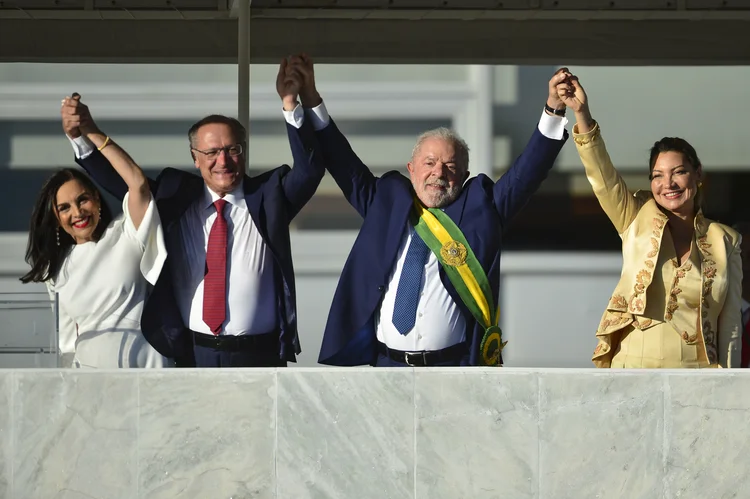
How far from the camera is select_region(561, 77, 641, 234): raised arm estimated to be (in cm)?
564

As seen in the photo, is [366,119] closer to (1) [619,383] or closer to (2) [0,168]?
(2) [0,168]

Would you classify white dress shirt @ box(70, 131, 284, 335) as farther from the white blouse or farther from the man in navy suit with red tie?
the white blouse

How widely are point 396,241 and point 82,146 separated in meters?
1.30

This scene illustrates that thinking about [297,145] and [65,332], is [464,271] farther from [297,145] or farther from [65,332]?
[65,332]

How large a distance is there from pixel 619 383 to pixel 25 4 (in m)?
3.64

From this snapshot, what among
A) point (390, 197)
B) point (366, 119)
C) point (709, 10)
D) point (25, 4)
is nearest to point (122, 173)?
point (390, 197)

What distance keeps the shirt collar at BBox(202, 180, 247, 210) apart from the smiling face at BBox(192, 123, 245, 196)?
0.02 m

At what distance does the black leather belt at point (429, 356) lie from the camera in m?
5.64

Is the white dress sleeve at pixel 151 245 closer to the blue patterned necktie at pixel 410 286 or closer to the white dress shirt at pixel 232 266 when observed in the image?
the white dress shirt at pixel 232 266

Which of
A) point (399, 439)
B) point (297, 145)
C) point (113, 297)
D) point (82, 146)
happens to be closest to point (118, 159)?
point (82, 146)

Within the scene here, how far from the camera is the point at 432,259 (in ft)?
18.8

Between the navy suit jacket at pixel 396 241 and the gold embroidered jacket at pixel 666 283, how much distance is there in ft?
0.72

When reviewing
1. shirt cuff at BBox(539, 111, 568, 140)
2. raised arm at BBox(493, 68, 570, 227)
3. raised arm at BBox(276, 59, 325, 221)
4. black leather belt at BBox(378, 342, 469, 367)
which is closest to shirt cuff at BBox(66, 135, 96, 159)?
raised arm at BBox(276, 59, 325, 221)

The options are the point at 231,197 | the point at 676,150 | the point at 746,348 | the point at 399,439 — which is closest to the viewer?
the point at 399,439
